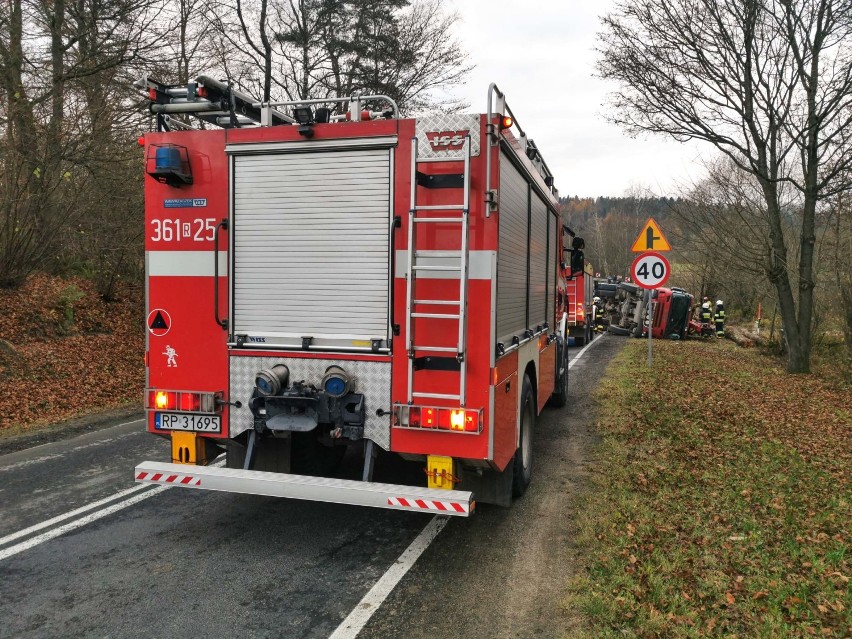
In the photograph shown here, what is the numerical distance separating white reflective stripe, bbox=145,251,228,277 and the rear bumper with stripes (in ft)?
4.86

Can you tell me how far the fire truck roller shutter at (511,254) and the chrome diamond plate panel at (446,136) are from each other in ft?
1.17

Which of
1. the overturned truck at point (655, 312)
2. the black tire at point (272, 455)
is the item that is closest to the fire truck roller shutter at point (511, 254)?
the black tire at point (272, 455)

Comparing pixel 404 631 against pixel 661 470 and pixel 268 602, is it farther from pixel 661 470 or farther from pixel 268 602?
pixel 661 470

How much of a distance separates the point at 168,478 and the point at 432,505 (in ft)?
6.46

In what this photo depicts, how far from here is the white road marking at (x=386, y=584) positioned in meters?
3.54

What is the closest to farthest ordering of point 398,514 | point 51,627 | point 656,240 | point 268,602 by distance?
1. point 51,627
2. point 268,602
3. point 398,514
4. point 656,240

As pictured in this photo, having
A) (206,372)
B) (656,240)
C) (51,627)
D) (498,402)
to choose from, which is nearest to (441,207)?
(498,402)

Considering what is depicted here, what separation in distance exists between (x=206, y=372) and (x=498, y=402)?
7.49 feet

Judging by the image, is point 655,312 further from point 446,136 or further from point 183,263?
point 183,263

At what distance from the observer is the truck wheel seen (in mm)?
5566

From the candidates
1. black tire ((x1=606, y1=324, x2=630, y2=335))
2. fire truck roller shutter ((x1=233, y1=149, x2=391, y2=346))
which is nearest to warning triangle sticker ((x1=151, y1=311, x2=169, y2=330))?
fire truck roller shutter ((x1=233, y1=149, x2=391, y2=346))

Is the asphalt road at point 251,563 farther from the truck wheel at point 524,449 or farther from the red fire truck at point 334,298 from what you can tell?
the red fire truck at point 334,298

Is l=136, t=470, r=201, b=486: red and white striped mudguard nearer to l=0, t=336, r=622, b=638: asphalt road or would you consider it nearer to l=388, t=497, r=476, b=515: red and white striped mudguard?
l=0, t=336, r=622, b=638: asphalt road

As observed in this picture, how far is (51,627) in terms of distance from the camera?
3504mm
